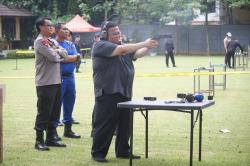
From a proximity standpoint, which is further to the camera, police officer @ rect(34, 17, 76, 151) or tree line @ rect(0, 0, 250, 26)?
tree line @ rect(0, 0, 250, 26)

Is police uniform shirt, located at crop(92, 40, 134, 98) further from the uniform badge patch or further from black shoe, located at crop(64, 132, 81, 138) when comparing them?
black shoe, located at crop(64, 132, 81, 138)

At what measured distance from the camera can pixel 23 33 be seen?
175ft

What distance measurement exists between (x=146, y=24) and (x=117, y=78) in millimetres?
42780

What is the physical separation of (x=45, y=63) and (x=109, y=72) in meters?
1.34

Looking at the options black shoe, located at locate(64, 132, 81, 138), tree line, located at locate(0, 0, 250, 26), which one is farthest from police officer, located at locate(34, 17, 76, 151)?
tree line, located at locate(0, 0, 250, 26)

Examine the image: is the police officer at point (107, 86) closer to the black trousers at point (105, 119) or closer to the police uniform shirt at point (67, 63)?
the black trousers at point (105, 119)

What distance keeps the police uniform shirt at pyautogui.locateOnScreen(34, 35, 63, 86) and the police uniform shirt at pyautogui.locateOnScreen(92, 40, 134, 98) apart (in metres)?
0.90

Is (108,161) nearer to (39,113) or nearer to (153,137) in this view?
(39,113)

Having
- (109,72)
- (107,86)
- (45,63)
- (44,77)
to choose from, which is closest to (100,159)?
(107,86)

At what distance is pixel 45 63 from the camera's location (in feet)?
30.7

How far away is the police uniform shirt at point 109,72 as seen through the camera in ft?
27.8

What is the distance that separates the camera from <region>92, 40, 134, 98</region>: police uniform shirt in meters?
8.46

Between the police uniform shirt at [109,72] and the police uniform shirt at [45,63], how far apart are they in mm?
904

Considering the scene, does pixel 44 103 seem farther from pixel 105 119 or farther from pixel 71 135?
pixel 71 135
